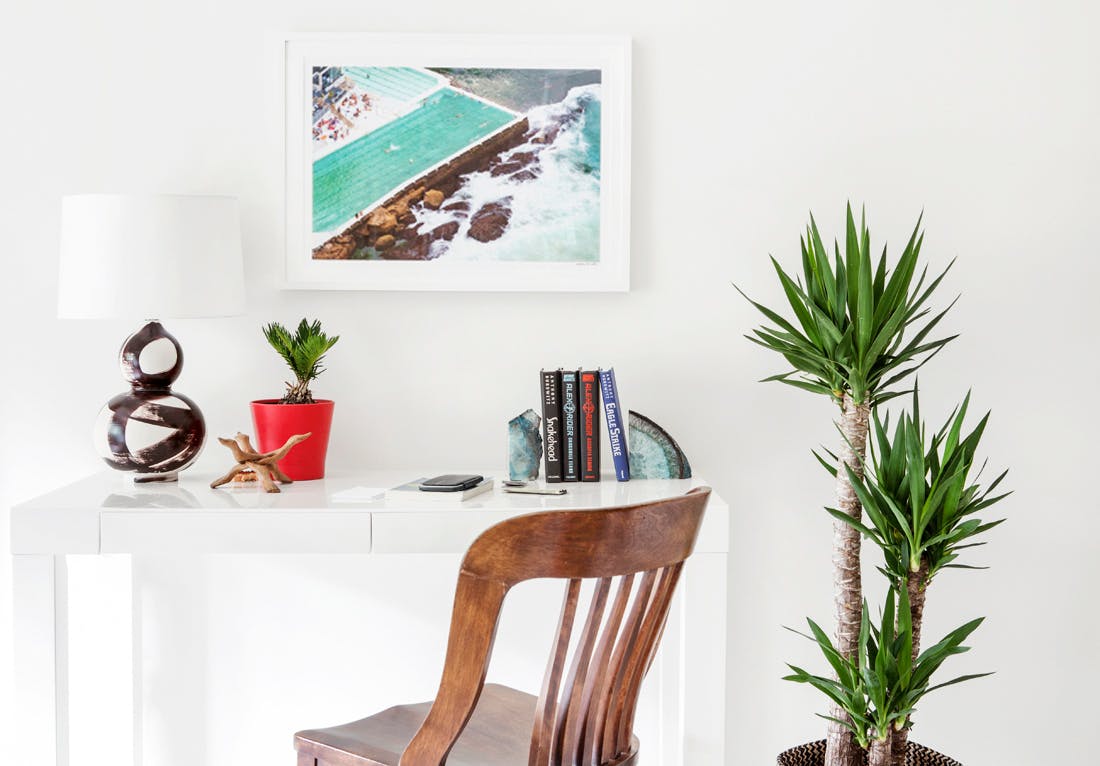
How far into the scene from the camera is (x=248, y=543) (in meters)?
1.84

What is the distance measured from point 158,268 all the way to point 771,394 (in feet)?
4.47

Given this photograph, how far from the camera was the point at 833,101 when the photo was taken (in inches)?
90.0

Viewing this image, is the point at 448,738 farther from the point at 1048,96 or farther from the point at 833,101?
the point at 1048,96

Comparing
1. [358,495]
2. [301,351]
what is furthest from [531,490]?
[301,351]

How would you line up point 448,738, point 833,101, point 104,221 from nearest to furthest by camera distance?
1. point 448,738
2. point 104,221
3. point 833,101

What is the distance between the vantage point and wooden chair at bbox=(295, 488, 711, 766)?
4.43 feet

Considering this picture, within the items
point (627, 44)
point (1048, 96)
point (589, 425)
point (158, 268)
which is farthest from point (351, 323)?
point (1048, 96)

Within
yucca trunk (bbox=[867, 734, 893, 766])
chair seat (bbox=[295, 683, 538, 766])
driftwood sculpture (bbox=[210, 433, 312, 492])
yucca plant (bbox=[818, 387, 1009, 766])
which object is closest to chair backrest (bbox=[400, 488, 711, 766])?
chair seat (bbox=[295, 683, 538, 766])

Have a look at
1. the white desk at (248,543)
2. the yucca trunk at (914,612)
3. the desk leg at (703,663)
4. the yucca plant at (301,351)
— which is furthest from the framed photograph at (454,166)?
the yucca trunk at (914,612)

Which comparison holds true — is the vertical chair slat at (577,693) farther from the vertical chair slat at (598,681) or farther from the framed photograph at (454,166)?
the framed photograph at (454,166)

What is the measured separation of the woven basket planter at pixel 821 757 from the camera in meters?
2.01

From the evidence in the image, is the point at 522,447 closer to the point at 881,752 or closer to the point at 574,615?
the point at 574,615

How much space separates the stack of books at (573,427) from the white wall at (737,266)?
212mm

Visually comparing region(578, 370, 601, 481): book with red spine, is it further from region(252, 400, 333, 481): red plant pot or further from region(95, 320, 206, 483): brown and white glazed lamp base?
region(95, 320, 206, 483): brown and white glazed lamp base
